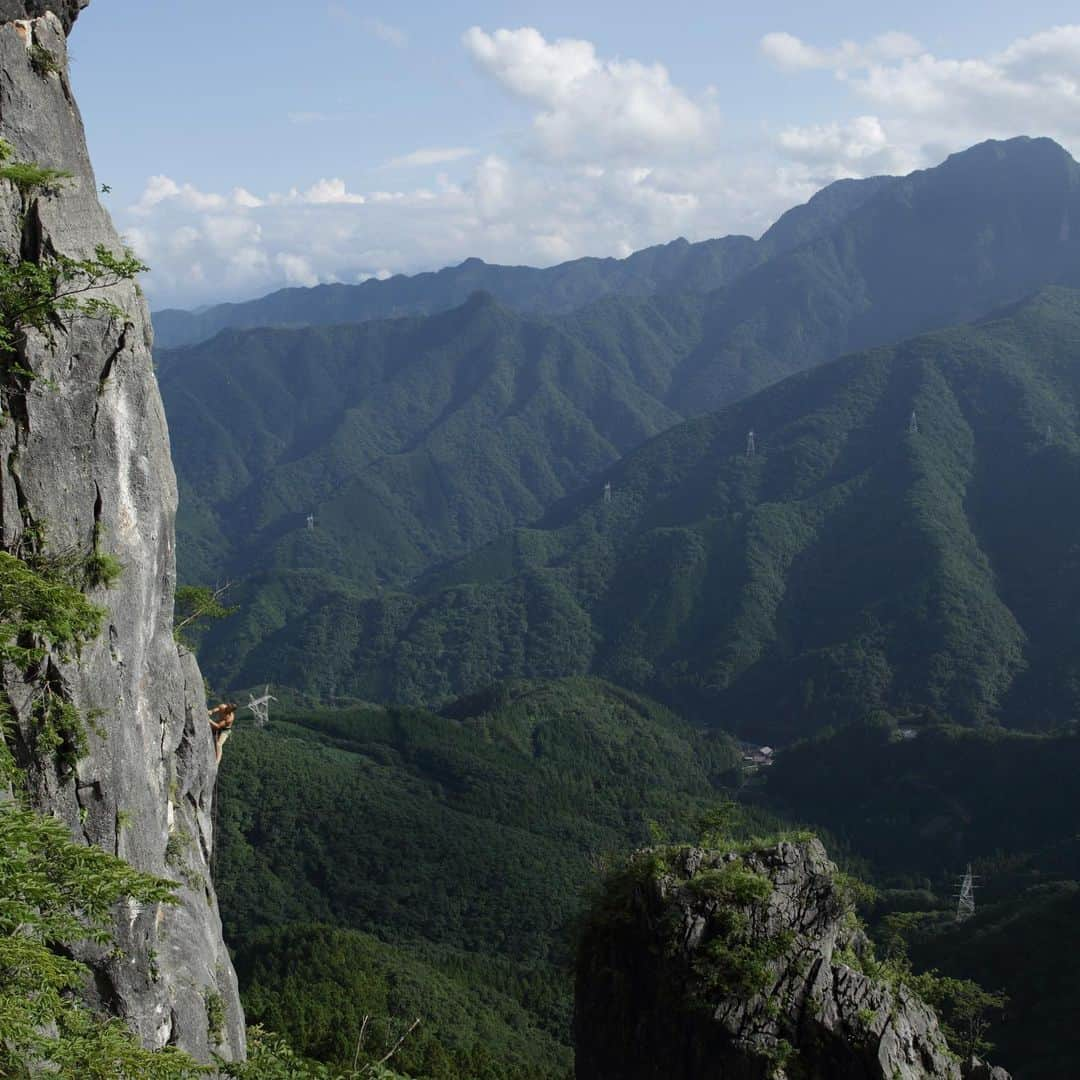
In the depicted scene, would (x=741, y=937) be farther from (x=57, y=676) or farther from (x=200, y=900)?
(x=57, y=676)

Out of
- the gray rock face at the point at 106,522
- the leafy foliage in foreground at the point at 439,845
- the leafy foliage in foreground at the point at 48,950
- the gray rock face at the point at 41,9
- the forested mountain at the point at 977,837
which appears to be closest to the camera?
the leafy foliage in foreground at the point at 48,950

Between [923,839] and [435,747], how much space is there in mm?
76301

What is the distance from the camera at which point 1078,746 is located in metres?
148

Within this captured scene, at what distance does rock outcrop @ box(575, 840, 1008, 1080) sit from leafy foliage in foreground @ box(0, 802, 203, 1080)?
550 inches

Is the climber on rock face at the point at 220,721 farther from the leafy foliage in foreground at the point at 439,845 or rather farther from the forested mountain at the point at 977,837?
the forested mountain at the point at 977,837

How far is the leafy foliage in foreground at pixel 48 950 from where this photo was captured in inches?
561

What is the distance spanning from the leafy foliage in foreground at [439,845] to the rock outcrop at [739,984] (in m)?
34.5

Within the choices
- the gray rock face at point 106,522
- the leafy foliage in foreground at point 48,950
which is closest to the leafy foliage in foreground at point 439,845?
the gray rock face at point 106,522

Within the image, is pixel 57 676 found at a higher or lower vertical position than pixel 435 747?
higher

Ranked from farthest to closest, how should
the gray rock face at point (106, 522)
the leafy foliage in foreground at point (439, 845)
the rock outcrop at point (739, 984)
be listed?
1. the leafy foliage in foreground at point (439, 845)
2. the rock outcrop at point (739, 984)
3. the gray rock face at point (106, 522)

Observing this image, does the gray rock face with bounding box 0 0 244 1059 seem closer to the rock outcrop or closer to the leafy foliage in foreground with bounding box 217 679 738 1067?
the rock outcrop

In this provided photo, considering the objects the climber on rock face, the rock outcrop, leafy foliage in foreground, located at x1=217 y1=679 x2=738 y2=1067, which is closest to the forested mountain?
leafy foliage in foreground, located at x1=217 y1=679 x2=738 y2=1067

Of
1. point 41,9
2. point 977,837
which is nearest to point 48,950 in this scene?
point 41,9

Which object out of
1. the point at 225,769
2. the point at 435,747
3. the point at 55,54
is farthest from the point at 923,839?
the point at 55,54
